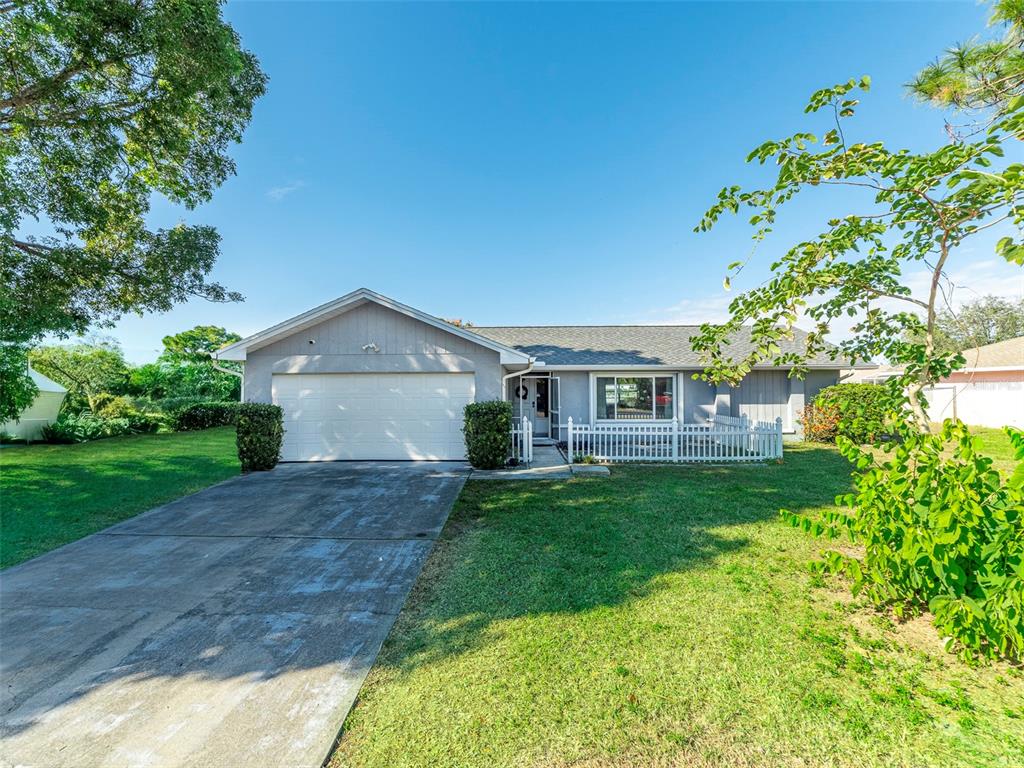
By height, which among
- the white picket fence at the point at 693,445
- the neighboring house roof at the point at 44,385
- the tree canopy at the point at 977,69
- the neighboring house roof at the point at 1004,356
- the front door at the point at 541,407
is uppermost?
the tree canopy at the point at 977,69

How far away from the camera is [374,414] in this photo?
11.2 metres

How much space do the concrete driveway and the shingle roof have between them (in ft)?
31.4

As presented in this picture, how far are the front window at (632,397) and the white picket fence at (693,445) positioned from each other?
2.21 metres

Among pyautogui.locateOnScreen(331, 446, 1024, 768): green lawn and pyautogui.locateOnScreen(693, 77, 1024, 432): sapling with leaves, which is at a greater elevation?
pyautogui.locateOnScreen(693, 77, 1024, 432): sapling with leaves

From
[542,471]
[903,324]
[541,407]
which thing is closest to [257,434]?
[542,471]

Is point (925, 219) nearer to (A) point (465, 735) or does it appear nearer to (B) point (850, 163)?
(B) point (850, 163)

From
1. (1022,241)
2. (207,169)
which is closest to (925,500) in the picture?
(1022,241)

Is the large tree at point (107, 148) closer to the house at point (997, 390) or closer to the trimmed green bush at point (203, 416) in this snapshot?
the trimmed green bush at point (203, 416)

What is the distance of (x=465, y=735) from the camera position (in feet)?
7.90

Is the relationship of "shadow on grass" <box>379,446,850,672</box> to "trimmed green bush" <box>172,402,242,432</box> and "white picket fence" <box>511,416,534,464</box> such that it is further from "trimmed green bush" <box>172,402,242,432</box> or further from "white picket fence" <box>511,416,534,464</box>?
"trimmed green bush" <box>172,402,242,432</box>

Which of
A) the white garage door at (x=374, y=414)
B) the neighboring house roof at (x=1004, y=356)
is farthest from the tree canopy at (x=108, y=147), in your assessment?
the neighboring house roof at (x=1004, y=356)

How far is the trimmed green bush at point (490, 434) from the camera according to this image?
10.0 metres

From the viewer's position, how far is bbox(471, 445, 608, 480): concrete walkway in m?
9.33

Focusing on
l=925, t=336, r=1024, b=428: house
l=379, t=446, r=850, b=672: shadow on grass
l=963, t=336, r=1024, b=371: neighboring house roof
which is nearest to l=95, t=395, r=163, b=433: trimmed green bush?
l=379, t=446, r=850, b=672: shadow on grass
